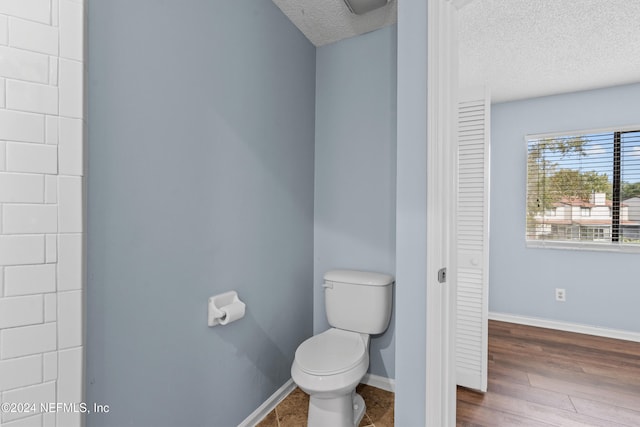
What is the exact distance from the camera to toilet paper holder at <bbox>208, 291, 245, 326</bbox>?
1357 millimetres

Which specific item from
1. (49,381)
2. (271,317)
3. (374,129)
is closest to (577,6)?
(374,129)

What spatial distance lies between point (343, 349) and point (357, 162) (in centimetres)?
118

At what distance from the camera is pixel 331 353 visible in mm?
1585

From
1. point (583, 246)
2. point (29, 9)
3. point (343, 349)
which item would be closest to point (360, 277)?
point (343, 349)

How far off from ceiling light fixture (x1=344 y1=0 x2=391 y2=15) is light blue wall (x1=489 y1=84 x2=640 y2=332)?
2166 mm

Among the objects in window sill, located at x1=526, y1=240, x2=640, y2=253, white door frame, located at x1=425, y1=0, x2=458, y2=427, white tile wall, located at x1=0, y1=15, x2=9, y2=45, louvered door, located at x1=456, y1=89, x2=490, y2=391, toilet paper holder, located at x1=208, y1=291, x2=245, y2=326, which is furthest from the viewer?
window sill, located at x1=526, y1=240, x2=640, y2=253

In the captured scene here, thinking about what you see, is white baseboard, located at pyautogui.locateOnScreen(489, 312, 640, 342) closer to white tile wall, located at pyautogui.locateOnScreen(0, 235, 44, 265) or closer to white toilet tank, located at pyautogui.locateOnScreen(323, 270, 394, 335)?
white toilet tank, located at pyautogui.locateOnScreen(323, 270, 394, 335)

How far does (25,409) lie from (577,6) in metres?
2.97

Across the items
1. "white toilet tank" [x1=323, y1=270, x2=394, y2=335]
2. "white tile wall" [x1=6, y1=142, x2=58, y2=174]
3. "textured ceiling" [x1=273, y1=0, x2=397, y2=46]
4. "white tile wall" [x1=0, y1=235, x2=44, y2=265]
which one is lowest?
"white toilet tank" [x1=323, y1=270, x2=394, y2=335]

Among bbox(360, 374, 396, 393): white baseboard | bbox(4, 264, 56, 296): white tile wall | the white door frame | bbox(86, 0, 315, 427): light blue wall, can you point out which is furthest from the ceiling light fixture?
bbox(360, 374, 396, 393): white baseboard

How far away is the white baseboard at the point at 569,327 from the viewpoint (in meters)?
2.76

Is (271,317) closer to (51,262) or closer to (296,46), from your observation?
(51,262)

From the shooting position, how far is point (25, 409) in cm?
84

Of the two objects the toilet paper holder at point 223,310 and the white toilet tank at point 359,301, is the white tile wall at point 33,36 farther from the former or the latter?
the white toilet tank at point 359,301
